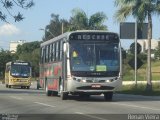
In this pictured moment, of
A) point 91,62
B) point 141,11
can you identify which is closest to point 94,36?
point 91,62

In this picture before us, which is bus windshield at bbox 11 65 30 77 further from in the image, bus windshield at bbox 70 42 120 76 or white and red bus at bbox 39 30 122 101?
bus windshield at bbox 70 42 120 76

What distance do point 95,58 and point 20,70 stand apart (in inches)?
1305

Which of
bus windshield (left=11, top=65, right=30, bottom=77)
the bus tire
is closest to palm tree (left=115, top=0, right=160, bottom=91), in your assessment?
the bus tire

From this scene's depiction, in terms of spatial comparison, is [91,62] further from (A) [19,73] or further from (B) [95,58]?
(A) [19,73]

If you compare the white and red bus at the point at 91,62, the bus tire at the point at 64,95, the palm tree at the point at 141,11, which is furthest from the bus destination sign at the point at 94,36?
the palm tree at the point at 141,11

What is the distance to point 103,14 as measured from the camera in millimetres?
68812

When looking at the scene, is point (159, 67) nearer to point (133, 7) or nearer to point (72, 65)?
point (133, 7)

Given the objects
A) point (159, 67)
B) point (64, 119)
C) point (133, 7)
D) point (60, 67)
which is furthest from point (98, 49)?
point (159, 67)

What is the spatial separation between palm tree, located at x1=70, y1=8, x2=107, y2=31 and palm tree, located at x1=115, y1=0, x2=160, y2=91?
21369 millimetres

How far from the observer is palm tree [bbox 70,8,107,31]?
66.9 m

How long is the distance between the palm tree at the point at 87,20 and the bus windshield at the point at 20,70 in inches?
364

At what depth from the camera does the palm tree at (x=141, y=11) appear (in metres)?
43.7

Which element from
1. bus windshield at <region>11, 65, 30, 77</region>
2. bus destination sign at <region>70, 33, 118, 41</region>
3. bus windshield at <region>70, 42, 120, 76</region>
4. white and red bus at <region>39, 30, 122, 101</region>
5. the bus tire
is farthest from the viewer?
bus windshield at <region>11, 65, 30, 77</region>

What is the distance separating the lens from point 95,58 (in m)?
29.9
